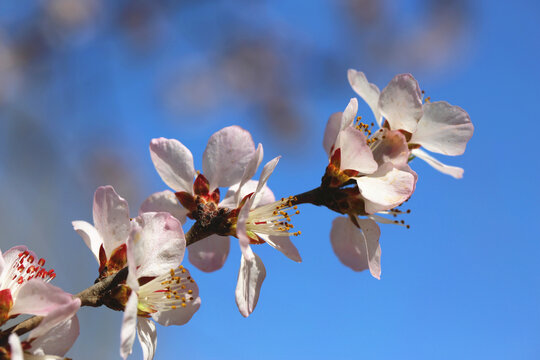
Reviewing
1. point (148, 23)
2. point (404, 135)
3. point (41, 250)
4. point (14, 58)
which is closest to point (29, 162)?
point (14, 58)

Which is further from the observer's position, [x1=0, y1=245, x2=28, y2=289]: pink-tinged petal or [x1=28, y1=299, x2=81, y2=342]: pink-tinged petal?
[x1=0, y1=245, x2=28, y2=289]: pink-tinged petal

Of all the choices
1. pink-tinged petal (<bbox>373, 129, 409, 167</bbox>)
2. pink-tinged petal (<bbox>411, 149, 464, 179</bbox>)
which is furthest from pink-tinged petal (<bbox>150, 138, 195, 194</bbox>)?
pink-tinged petal (<bbox>411, 149, 464, 179</bbox>)

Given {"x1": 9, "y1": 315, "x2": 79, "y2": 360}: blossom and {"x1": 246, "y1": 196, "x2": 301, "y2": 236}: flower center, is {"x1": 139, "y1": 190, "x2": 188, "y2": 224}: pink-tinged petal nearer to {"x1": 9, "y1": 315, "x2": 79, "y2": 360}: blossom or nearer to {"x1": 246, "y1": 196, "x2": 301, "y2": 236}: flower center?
{"x1": 246, "y1": 196, "x2": 301, "y2": 236}: flower center

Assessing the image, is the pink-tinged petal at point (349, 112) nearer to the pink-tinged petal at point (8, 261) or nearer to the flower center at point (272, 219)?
the flower center at point (272, 219)

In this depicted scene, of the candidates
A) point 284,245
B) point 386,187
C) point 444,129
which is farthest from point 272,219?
point 444,129

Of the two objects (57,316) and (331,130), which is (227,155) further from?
(57,316)

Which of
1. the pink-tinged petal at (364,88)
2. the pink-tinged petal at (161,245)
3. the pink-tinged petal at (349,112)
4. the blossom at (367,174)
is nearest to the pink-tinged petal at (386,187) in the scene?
the blossom at (367,174)

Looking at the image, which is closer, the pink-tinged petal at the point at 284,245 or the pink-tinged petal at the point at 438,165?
the pink-tinged petal at the point at 284,245
